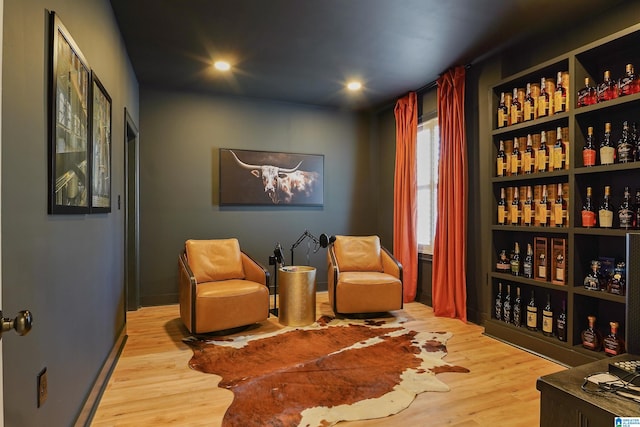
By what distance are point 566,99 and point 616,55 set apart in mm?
410

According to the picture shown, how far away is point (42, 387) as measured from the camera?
1445 millimetres

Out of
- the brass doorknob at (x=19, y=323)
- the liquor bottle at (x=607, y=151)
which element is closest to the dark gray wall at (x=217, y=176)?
the liquor bottle at (x=607, y=151)

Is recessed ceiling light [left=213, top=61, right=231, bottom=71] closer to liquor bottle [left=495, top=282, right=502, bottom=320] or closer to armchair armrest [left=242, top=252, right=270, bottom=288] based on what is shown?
armchair armrest [left=242, top=252, right=270, bottom=288]

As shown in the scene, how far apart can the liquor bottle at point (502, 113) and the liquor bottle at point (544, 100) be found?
0.33 meters

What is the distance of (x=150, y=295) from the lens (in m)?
4.58

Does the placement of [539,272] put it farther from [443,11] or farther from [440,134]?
[443,11]

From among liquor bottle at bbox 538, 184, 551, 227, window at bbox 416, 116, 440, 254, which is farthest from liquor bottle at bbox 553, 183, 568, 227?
window at bbox 416, 116, 440, 254

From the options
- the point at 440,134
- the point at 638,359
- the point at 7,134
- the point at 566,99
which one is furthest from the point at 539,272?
the point at 7,134

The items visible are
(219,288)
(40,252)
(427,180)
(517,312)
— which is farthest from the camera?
(427,180)

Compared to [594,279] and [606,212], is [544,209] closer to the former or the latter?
[606,212]

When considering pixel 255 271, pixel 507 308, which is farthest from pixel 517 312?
pixel 255 271

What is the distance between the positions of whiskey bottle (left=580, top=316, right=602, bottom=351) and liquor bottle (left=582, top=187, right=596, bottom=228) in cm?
68

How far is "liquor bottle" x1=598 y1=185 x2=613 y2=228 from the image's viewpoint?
2.68 m

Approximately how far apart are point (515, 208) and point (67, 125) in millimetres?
3367
